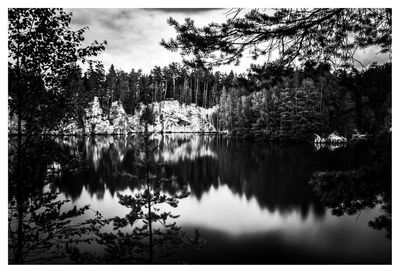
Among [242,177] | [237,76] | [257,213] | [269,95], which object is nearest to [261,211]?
[257,213]

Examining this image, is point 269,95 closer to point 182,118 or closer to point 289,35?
point 289,35

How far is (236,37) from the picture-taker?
442 centimetres

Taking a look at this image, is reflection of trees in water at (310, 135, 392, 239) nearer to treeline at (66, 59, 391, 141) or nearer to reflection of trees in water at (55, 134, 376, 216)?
treeline at (66, 59, 391, 141)

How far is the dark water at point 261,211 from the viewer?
7062mm

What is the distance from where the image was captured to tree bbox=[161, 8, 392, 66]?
429cm

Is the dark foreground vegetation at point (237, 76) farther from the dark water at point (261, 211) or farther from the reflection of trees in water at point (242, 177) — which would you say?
the reflection of trees in water at point (242, 177)

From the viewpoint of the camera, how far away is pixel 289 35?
4.52 m

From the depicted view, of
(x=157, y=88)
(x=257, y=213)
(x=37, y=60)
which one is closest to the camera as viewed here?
(x=37, y=60)

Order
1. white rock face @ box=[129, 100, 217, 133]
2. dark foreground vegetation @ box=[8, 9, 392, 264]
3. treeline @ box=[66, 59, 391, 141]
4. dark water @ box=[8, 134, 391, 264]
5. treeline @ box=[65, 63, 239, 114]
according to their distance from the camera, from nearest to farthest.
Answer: dark foreground vegetation @ box=[8, 9, 392, 264] < treeline @ box=[66, 59, 391, 141] < dark water @ box=[8, 134, 391, 264] < treeline @ box=[65, 63, 239, 114] < white rock face @ box=[129, 100, 217, 133]

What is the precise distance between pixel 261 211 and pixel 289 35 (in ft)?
25.7

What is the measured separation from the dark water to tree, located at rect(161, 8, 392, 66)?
2.06 meters

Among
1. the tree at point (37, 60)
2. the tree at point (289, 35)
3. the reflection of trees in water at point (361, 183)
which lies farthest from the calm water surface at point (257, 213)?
the tree at point (289, 35)

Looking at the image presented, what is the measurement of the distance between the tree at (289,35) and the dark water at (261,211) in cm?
206

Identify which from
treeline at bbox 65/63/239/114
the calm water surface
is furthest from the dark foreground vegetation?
treeline at bbox 65/63/239/114
